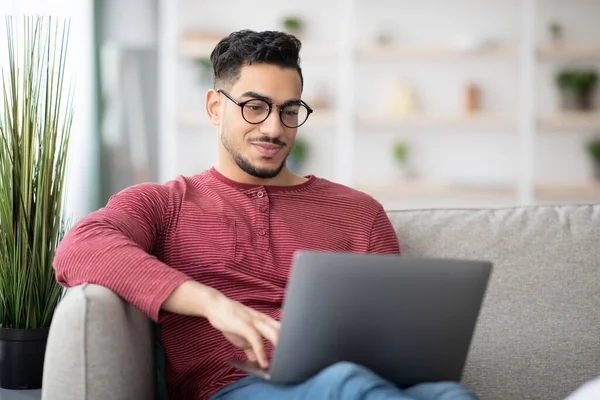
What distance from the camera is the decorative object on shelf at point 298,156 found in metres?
5.14

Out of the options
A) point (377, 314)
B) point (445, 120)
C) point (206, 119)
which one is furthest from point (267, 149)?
point (445, 120)

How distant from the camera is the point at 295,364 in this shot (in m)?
1.38

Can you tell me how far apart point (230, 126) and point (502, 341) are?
0.84 m

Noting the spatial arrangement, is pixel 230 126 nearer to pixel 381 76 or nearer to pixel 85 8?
pixel 85 8

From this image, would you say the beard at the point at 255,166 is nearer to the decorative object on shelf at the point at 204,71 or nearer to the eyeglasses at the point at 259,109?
the eyeglasses at the point at 259,109

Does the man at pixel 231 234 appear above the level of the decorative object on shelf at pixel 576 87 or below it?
below

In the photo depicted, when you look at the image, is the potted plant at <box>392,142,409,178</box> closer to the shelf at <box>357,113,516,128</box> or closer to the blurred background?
the blurred background

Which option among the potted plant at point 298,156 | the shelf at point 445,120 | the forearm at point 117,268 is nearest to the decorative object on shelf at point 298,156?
the potted plant at point 298,156

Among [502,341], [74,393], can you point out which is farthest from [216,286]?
[502,341]

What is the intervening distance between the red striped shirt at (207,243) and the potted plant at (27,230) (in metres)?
0.25

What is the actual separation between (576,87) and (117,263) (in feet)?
14.1

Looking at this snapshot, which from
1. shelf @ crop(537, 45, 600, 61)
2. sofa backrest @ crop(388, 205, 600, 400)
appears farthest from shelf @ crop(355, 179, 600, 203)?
sofa backrest @ crop(388, 205, 600, 400)

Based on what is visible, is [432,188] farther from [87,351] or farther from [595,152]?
[87,351]

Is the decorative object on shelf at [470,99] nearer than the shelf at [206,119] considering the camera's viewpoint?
No
